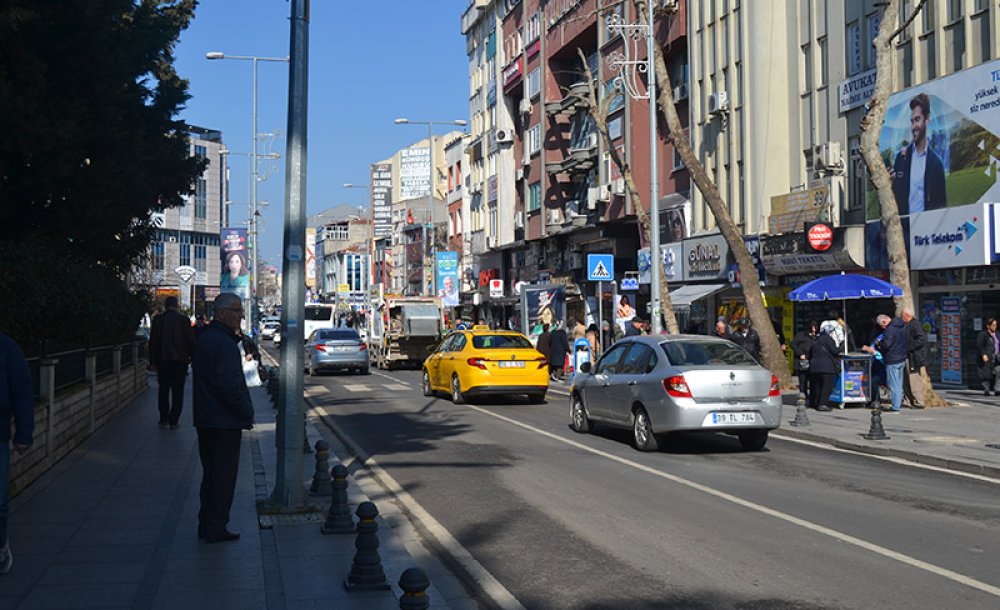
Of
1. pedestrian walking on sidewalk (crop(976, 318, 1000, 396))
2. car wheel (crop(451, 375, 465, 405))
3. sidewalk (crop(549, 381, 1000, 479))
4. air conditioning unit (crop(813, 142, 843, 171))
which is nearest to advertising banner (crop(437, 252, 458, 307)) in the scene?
air conditioning unit (crop(813, 142, 843, 171))

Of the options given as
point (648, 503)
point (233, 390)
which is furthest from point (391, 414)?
point (233, 390)

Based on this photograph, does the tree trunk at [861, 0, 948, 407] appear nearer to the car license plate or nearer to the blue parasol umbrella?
the blue parasol umbrella

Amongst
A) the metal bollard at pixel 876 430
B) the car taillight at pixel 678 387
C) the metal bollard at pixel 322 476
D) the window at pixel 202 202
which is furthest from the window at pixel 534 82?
the window at pixel 202 202

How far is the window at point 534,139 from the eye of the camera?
50.9 meters

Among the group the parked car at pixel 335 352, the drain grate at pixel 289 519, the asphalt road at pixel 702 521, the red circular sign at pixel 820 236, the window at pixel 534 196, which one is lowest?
Answer: the asphalt road at pixel 702 521

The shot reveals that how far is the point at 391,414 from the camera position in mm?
21234

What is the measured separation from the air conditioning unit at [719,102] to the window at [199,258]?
88.2 m

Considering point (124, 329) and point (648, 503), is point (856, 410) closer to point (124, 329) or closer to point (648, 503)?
point (648, 503)

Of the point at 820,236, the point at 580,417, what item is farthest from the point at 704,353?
the point at 820,236

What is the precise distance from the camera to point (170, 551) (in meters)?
8.11

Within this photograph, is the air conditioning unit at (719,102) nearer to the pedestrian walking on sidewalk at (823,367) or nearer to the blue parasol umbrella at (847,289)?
the blue parasol umbrella at (847,289)

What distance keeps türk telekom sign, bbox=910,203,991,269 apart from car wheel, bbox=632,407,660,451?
33.6ft

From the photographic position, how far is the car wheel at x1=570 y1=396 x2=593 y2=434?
1719cm

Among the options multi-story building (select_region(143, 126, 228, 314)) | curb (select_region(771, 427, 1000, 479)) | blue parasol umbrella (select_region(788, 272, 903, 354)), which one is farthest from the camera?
multi-story building (select_region(143, 126, 228, 314))
